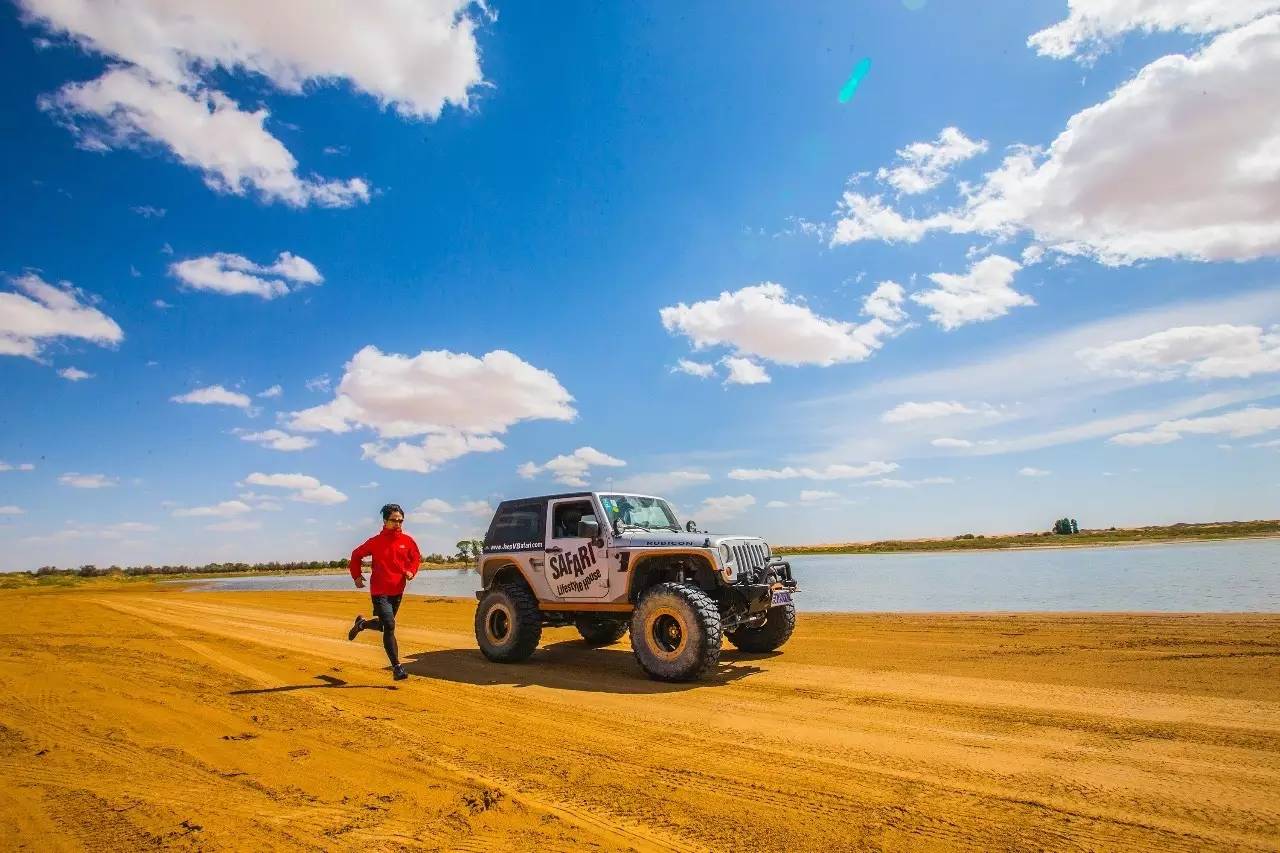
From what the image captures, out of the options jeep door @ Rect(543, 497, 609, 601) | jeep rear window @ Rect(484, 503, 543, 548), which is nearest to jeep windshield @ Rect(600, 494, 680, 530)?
jeep door @ Rect(543, 497, 609, 601)

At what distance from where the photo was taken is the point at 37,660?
28.6 ft

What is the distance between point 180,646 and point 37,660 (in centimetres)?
184

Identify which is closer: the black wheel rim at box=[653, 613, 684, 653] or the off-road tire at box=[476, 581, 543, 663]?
the black wheel rim at box=[653, 613, 684, 653]

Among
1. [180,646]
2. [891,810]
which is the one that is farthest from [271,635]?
[891,810]

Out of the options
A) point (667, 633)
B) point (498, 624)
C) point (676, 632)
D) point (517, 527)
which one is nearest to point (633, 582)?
point (667, 633)

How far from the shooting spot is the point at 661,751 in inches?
194

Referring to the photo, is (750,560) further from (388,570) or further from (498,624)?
(388,570)

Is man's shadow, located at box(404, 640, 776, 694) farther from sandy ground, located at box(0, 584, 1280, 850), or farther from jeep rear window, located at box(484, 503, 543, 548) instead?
jeep rear window, located at box(484, 503, 543, 548)

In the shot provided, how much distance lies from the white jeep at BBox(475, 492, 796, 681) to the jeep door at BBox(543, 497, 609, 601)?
2 centimetres

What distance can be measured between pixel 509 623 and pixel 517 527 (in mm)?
1502

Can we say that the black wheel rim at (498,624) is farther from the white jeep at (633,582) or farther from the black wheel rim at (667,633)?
the black wheel rim at (667,633)

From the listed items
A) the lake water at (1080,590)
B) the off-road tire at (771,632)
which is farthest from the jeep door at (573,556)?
the lake water at (1080,590)

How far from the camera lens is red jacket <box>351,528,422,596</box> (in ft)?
27.4

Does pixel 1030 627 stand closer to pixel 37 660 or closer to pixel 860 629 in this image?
pixel 860 629
